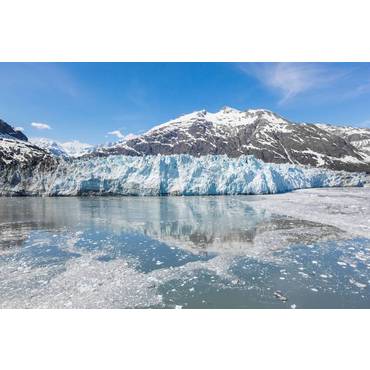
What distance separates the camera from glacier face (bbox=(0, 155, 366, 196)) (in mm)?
32438

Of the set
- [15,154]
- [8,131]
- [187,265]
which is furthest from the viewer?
[8,131]

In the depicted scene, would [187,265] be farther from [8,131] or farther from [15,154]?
[8,131]

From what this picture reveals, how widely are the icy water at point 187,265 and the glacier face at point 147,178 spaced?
19122 mm

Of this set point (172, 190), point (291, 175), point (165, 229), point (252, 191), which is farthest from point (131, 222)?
point (291, 175)

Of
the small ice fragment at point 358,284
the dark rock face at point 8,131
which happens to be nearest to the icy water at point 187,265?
the small ice fragment at point 358,284

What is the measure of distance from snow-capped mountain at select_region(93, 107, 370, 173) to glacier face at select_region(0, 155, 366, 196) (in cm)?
9573

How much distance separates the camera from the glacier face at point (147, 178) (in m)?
32.4

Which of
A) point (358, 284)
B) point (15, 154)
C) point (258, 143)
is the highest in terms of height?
point (258, 143)

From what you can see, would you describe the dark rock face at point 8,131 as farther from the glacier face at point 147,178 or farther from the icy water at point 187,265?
the icy water at point 187,265

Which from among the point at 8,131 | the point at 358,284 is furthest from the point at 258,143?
the point at 358,284

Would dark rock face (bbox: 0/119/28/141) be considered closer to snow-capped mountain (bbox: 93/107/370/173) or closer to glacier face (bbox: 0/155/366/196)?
snow-capped mountain (bbox: 93/107/370/173)

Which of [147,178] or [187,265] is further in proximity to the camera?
[147,178]

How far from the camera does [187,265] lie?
25.3ft

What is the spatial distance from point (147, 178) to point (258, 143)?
382ft
